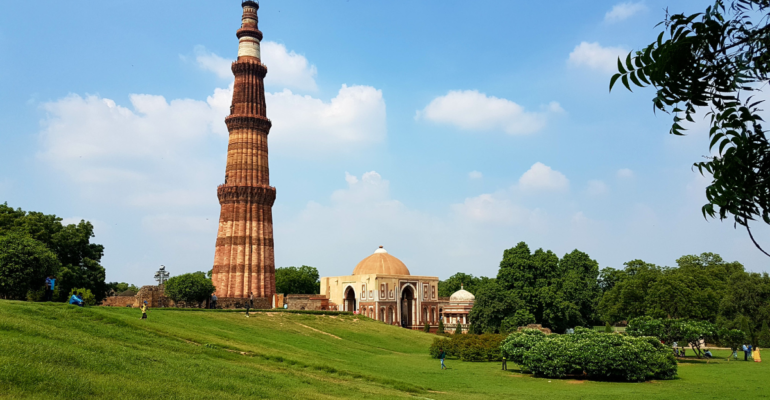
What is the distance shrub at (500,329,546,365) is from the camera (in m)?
27.3

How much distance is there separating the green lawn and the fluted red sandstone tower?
20.6 meters

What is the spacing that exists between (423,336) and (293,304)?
12706 mm

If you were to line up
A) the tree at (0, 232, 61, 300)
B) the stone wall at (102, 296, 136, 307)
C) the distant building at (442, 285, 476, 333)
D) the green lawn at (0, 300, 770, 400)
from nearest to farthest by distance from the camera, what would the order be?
the green lawn at (0, 300, 770, 400), the tree at (0, 232, 61, 300), the stone wall at (102, 296, 136, 307), the distant building at (442, 285, 476, 333)

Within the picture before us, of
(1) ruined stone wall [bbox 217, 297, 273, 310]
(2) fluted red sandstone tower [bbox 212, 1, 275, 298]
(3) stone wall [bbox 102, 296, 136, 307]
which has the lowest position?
(1) ruined stone wall [bbox 217, 297, 273, 310]

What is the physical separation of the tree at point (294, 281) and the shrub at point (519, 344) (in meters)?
61.6

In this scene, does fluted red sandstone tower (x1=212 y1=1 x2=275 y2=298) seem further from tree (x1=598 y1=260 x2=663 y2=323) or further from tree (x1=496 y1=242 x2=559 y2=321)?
tree (x1=598 y1=260 x2=663 y2=323)

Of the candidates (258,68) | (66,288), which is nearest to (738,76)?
(66,288)

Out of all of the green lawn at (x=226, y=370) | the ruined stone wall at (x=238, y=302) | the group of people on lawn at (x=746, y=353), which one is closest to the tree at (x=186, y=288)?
the ruined stone wall at (x=238, y=302)

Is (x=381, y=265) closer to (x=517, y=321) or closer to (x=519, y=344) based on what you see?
(x=517, y=321)

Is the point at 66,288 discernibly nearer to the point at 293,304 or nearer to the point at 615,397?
the point at 293,304

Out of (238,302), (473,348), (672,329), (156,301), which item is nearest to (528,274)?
(672,329)

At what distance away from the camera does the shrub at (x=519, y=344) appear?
2728cm

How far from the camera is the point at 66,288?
38781 mm

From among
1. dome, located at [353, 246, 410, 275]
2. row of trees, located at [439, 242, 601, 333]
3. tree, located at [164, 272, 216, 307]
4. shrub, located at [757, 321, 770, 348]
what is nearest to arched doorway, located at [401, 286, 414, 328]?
dome, located at [353, 246, 410, 275]
